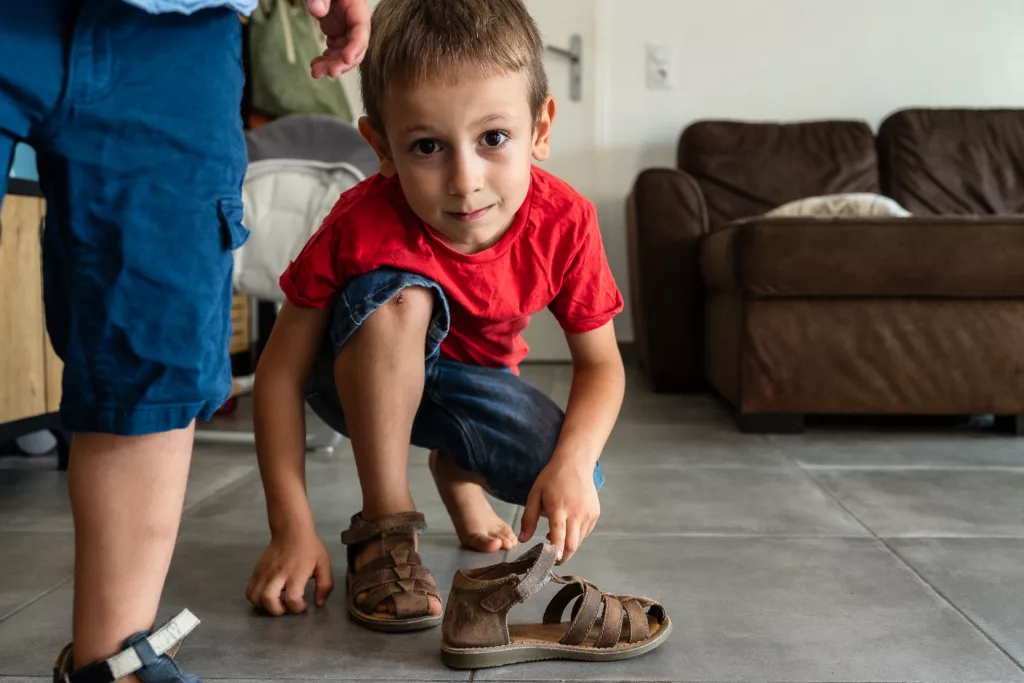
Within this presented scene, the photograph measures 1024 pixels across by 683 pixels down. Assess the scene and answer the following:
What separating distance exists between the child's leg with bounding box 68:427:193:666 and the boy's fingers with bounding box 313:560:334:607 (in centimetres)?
32

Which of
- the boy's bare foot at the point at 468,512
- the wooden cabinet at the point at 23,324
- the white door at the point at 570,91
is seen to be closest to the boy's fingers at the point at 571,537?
the boy's bare foot at the point at 468,512

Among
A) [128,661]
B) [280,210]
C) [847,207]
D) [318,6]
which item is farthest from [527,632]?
[847,207]

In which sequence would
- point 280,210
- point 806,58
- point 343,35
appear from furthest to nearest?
point 806,58
point 280,210
point 343,35

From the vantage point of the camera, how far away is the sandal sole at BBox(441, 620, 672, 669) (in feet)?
2.74

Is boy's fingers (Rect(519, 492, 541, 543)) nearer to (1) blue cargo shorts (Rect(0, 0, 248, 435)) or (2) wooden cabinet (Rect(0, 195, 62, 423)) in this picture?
(1) blue cargo shorts (Rect(0, 0, 248, 435))

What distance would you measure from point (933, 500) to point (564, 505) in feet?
2.81

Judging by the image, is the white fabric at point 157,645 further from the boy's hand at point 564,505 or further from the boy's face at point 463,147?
the boy's face at point 463,147

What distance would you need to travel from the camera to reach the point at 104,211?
62cm

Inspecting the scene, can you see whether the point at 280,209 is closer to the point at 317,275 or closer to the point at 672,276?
the point at 317,275

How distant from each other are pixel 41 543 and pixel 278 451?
0.42 meters

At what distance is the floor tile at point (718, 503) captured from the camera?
1.31 meters

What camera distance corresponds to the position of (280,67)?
254cm

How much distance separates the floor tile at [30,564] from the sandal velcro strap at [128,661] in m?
0.35

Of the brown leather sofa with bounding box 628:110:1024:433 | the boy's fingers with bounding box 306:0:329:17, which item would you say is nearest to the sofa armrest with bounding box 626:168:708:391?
the brown leather sofa with bounding box 628:110:1024:433
